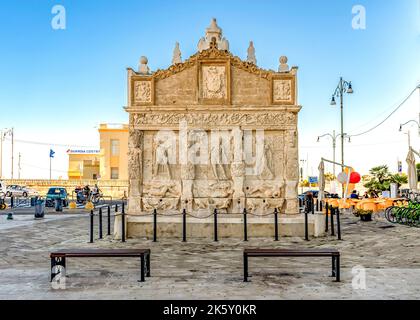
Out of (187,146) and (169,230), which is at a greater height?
(187,146)

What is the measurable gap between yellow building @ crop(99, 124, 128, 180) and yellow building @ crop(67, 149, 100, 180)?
9.49 metres

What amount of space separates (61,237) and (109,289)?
9345 mm

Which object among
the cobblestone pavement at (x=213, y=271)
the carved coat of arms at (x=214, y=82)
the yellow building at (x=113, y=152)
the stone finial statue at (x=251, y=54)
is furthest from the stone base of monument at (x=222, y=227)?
the yellow building at (x=113, y=152)

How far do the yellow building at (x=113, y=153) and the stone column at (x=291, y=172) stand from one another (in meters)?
43.3

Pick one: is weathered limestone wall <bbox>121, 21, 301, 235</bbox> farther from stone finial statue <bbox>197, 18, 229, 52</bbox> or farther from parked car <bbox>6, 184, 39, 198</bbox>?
parked car <bbox>6, 184, 39, 198</bbox>

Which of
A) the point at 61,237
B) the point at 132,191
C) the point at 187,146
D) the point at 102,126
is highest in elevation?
the point at 102,126

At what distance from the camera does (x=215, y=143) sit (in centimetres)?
1666

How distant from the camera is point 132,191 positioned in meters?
16.6

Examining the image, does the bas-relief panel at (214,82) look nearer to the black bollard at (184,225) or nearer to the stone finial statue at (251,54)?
the stone finial statue at (251,54)

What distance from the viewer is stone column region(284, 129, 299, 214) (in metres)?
16.4

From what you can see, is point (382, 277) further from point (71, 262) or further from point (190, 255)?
point (71, 262)

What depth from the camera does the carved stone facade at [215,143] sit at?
650 inches

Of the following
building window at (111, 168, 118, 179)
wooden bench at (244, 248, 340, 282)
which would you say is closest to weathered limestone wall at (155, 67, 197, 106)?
wooden bench at (244, 248, 340, 282)
